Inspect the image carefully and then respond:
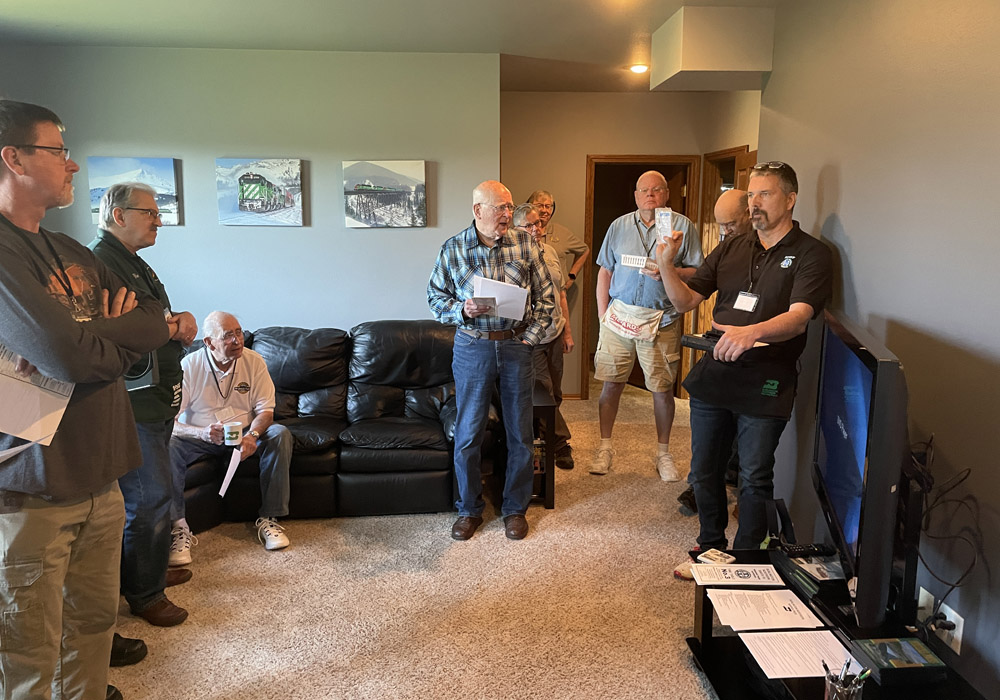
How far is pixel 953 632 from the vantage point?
198 centimetres

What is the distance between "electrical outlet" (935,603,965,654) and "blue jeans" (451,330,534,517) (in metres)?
1.73

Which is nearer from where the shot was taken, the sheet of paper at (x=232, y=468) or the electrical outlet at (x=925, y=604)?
the electrical outlet at (x=925, y=604)

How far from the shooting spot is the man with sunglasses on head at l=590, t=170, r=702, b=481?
12.5 feet

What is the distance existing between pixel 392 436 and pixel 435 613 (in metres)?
1.06

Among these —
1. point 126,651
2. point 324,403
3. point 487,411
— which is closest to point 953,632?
point 487,411

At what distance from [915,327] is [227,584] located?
2.70m

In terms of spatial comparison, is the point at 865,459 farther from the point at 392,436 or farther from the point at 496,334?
the point at 392,436

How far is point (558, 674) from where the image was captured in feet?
7.38

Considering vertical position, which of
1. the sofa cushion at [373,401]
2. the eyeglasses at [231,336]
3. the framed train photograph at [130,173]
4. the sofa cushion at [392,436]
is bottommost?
the sofa cushion at [392,436]

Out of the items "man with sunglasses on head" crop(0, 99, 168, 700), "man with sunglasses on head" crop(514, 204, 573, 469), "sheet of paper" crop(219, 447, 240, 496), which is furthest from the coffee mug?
"man with sunglasses on head" crop(514, 204, 573, 469)

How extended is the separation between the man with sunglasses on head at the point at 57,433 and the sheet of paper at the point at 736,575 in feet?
5.61

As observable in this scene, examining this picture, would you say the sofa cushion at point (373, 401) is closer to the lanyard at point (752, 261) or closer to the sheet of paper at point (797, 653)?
the lanyard at point (752, 261)

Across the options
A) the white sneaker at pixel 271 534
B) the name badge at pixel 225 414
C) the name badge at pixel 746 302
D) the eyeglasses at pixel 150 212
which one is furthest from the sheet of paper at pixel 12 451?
the name badge at pixel 746 302

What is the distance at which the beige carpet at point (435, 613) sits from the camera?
2217mm
